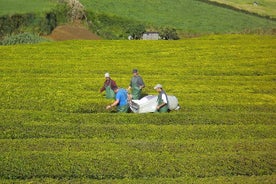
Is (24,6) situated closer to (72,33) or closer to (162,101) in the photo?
(72,33)

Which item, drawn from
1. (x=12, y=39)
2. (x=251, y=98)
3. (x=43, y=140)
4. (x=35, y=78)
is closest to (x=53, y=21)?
(x=12, y=39)

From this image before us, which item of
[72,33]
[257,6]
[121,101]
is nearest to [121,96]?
[121,101]

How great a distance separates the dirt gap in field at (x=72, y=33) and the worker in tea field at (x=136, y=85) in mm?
33127

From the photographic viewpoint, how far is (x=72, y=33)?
185 feet

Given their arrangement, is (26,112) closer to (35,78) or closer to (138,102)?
(138,102)

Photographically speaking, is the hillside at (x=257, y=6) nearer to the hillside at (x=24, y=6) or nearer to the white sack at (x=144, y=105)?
the hillside at (x=24, y=6)

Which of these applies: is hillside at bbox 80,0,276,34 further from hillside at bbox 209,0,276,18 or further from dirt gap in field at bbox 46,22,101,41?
hillside at bbox 209,0,276,18

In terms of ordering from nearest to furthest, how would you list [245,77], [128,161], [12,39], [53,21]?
[128,161], [245,77], [12,39], [53,21]

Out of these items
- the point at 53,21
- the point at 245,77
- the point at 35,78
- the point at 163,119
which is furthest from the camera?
the point at 53,21

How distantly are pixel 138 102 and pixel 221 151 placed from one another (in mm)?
5594

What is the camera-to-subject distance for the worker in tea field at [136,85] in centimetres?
2197

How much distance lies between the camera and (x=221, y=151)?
1606 cm

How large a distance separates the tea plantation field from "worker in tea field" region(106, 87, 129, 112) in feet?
1.63

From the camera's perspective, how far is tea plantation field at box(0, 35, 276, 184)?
14.2m
